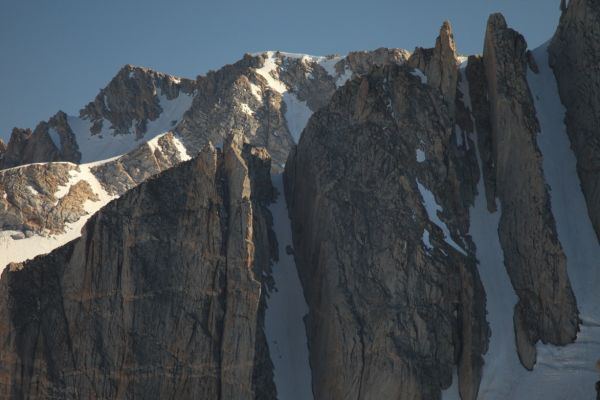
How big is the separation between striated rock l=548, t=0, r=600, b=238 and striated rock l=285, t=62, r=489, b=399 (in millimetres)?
10164

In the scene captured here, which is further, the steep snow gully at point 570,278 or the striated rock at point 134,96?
the striated rock at point 134,96

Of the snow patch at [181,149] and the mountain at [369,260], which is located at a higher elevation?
the snow patch at [181,149]

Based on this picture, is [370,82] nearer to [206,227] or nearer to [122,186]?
[206,227]

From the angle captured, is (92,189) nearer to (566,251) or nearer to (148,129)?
(148,129)

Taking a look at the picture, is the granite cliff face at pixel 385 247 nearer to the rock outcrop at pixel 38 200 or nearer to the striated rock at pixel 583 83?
the striated rock at pixel 583 83

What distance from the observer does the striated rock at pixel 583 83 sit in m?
90.1

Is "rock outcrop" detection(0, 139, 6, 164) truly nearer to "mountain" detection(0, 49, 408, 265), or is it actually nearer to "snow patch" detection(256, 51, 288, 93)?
"mountain" detection(0, 49, 408, 265)

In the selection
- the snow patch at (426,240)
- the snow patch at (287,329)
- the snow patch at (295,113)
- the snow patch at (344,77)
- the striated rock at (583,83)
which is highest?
the snow patch at (344,77)

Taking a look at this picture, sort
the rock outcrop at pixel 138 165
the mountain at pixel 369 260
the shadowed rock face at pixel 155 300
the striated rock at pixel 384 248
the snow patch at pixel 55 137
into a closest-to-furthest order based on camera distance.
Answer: the striated rock at pixel 384 248
the mountain at pixel 369 260
the shadowed rock face at pixel 155 300
the rock outcrop at pixel 138 165
the snow patch at pixel 55 137

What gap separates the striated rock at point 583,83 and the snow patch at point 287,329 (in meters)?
23.9

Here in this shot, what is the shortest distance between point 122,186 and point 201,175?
79.6 m

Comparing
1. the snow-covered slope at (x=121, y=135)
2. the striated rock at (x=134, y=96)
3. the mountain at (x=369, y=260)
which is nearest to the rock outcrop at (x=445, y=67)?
the mountain at (x=369, y=260)

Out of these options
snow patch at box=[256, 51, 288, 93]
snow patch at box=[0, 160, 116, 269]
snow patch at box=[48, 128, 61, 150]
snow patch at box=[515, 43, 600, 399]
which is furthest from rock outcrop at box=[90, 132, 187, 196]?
snow patch at box=[515, 43, 600, 399]

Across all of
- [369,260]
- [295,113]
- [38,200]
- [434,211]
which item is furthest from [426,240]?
[295,113]
